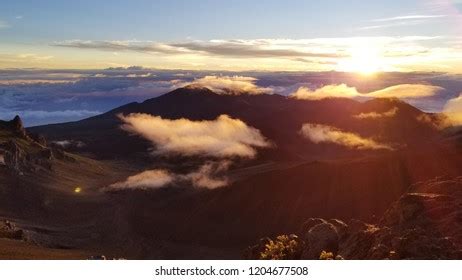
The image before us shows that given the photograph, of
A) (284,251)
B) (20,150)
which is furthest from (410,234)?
(20,150)

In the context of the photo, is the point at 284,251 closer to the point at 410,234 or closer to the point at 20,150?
the point at 410,234

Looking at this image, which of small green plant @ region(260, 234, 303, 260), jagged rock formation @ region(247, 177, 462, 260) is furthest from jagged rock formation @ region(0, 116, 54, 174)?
jagged rock formation @ region(247, 177, 462, 260)

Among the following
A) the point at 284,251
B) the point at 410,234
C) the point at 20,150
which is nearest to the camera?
the point at 410,234

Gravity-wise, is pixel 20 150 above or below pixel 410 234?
below

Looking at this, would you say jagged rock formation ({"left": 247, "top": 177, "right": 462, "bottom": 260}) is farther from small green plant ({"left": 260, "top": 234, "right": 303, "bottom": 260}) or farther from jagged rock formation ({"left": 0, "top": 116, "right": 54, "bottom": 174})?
jagged rock formation ({"left": 0, "top": 116, "right": 54, "bottom": 174})

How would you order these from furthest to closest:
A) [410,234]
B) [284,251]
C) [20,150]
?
1. [20,150]
2. [284,251]
3. [410,234]

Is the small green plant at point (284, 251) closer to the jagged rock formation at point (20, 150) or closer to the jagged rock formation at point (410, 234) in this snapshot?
the jagged rock formation at point (410, 234)

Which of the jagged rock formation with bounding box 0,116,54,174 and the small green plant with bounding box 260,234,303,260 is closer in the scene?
the small green plant with bounding box 260,234,303,260
